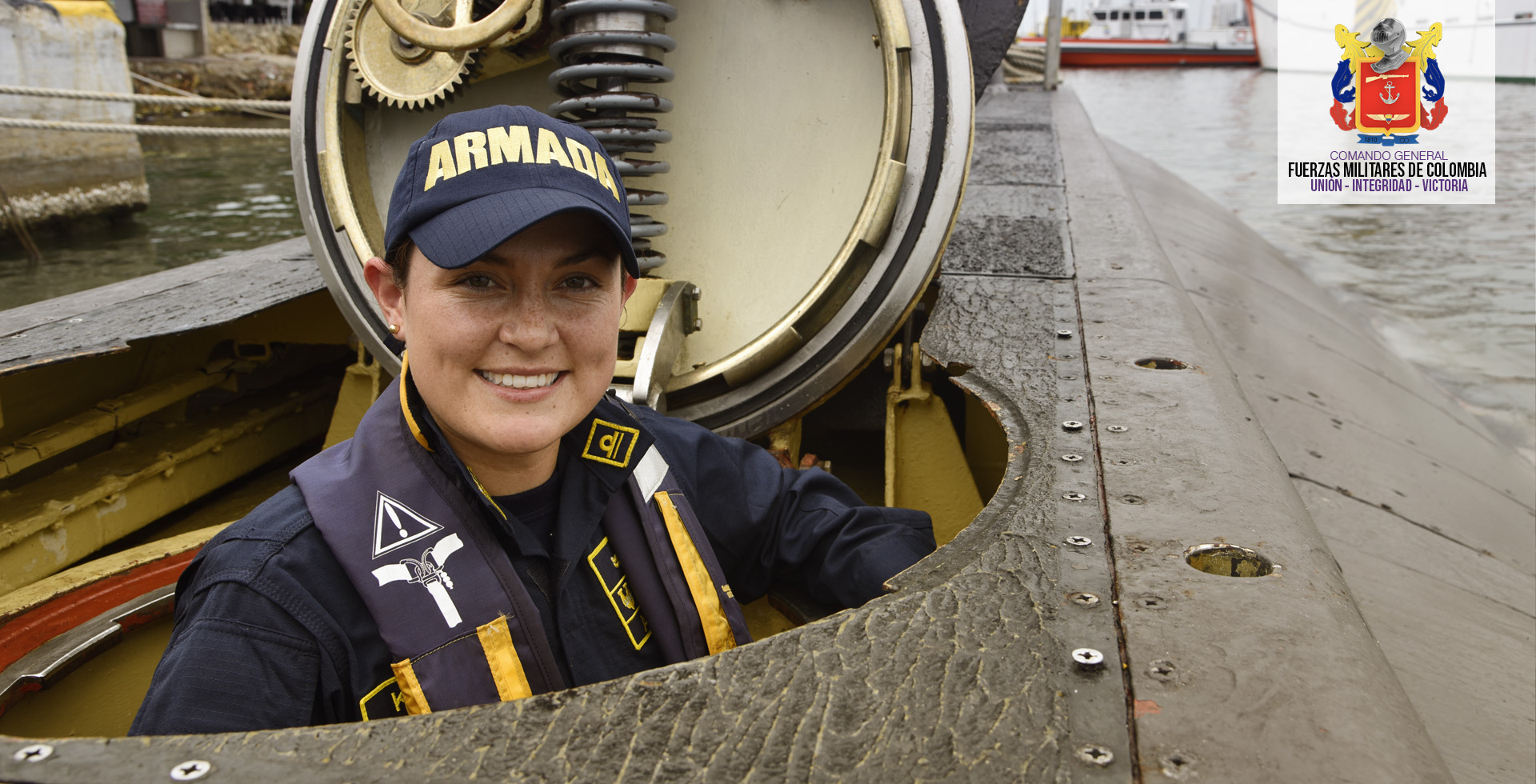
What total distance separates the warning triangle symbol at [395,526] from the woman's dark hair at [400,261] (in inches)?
11.9

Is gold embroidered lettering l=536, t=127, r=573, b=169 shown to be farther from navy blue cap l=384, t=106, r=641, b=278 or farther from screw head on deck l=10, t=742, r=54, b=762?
screw head on deck l=10, t=742, r=54, b=762

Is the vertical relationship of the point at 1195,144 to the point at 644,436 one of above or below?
above

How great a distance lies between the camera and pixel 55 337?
8.29ft

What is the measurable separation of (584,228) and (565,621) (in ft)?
1.86

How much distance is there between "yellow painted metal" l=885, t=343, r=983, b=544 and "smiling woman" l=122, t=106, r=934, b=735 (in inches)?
44.5

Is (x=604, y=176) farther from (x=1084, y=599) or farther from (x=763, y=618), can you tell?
(x=763, y=618)

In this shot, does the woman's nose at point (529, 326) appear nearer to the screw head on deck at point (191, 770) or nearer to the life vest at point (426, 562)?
the life vest at point (426, 562)

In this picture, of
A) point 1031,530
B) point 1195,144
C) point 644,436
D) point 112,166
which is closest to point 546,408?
point 644,436

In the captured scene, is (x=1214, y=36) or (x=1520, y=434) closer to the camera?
(x=1520, y=434)

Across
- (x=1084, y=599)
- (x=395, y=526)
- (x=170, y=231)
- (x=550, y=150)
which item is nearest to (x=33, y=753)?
(x=395, y=526)

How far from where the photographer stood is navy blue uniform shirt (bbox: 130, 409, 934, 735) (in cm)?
124

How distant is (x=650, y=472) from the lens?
5.71ft

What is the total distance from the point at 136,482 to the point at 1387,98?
12.5m

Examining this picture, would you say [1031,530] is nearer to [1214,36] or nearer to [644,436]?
[644,436]
